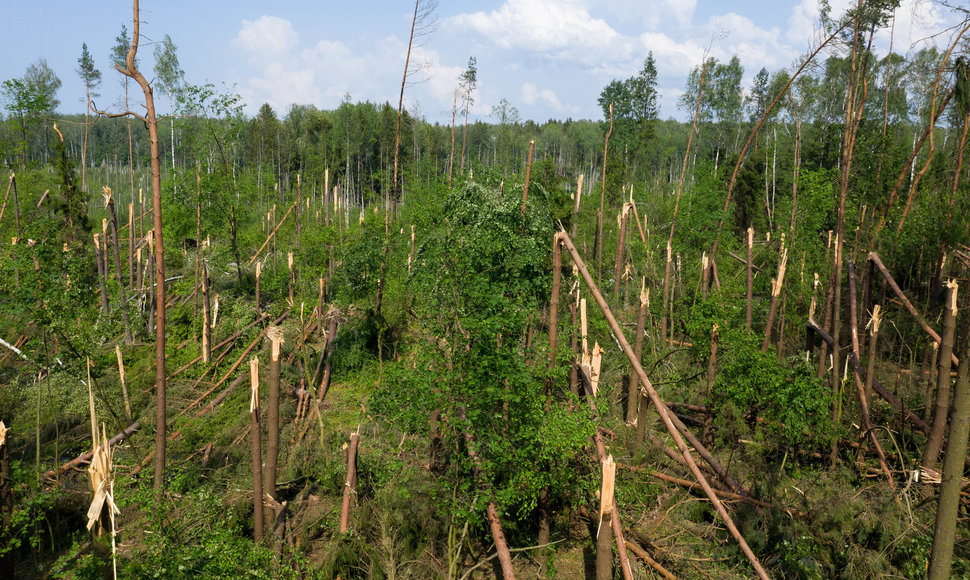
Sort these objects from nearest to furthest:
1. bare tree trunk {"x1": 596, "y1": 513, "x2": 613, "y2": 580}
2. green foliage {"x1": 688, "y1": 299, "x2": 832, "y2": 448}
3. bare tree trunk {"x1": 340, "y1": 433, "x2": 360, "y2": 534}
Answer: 1. bare tree trunk {"x1": 596, "y1": 513, "x2": 613, "y2": 580}
2. bare tree trunk {"x1": 340, "y1": 433, "x2": 360, "y2": 534}
3. green foliage {"x1": 688, "y1": 299, "x2": 832, "y2": 448}

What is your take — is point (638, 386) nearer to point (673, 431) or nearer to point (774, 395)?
point (774, 395)

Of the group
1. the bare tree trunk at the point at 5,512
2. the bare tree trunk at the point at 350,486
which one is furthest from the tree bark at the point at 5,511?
the bare tree trunk at the point at 350,486

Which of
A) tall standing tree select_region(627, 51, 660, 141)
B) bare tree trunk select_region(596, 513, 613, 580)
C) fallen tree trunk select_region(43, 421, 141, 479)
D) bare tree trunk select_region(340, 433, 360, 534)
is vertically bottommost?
fallen tree trunk select_region(43, 421, 141, 479)

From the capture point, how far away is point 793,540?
6773 millimetres

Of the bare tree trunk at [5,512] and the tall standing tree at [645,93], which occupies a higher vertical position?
the tall standing tree at [645,93]

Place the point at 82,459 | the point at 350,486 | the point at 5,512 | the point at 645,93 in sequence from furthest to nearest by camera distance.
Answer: the point at 645,93, the point at 82,459, the point at 350,486, the point at 5,512

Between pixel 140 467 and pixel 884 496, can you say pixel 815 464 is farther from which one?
pixel 140 467

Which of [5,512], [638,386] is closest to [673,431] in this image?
[638,386]

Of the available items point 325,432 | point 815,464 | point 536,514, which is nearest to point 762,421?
point 815,464

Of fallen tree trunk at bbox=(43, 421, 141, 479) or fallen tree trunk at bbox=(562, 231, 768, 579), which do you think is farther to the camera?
fallen tree trunk at bbox=(43, 421, 141, 479)

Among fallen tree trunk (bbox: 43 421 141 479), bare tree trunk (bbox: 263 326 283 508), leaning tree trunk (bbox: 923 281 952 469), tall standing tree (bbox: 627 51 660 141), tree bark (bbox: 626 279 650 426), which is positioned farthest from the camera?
tall standing tree (bbox: 627 51 660 141)

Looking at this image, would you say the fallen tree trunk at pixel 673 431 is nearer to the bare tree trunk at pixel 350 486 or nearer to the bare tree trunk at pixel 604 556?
the bare tree trunk at pixel 604 556

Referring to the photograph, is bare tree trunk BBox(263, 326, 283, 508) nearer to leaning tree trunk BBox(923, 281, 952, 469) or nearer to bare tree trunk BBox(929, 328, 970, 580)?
bare tree trunk BBox(929, 328, 970, 580)

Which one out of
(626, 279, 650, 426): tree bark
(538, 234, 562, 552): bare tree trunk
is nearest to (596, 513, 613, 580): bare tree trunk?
(538, 234, 562, 552): bare tree trunk
